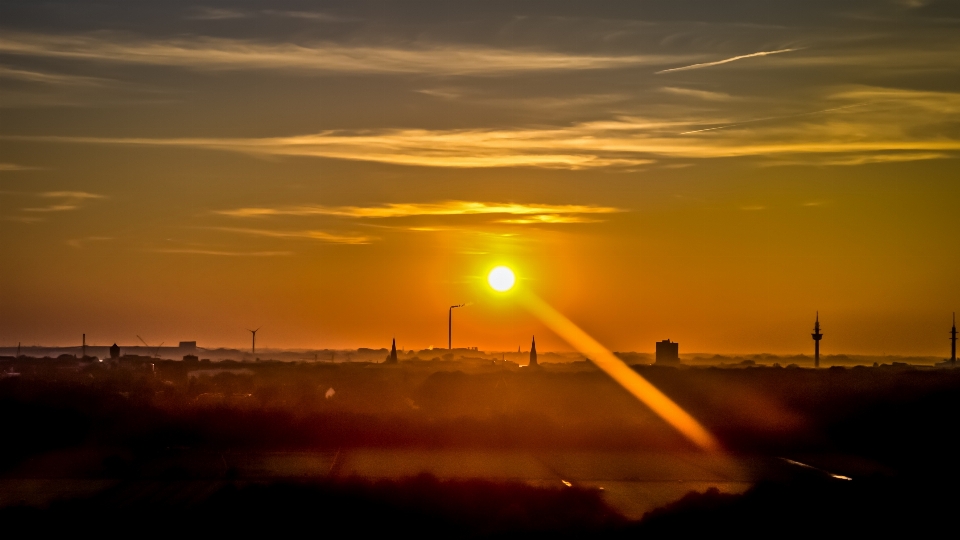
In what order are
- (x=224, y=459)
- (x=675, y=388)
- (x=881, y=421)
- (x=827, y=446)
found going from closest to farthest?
(x=224, y=459)
(x=827, y=446)
(x=881, y=421)
(x=675, y=388)

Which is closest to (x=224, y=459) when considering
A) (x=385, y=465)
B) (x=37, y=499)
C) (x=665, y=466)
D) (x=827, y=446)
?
(x=385, y=465)

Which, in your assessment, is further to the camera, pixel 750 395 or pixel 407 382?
pixel 407 382

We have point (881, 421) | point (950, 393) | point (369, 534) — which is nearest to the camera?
point (369, 534)

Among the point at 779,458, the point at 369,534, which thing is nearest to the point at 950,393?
the point at 779,458

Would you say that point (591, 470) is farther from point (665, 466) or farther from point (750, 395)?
point (750, 395)

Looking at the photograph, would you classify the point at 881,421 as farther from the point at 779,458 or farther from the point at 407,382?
the point at 407,382

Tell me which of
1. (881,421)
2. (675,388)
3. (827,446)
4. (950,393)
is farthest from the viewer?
(675,388)
